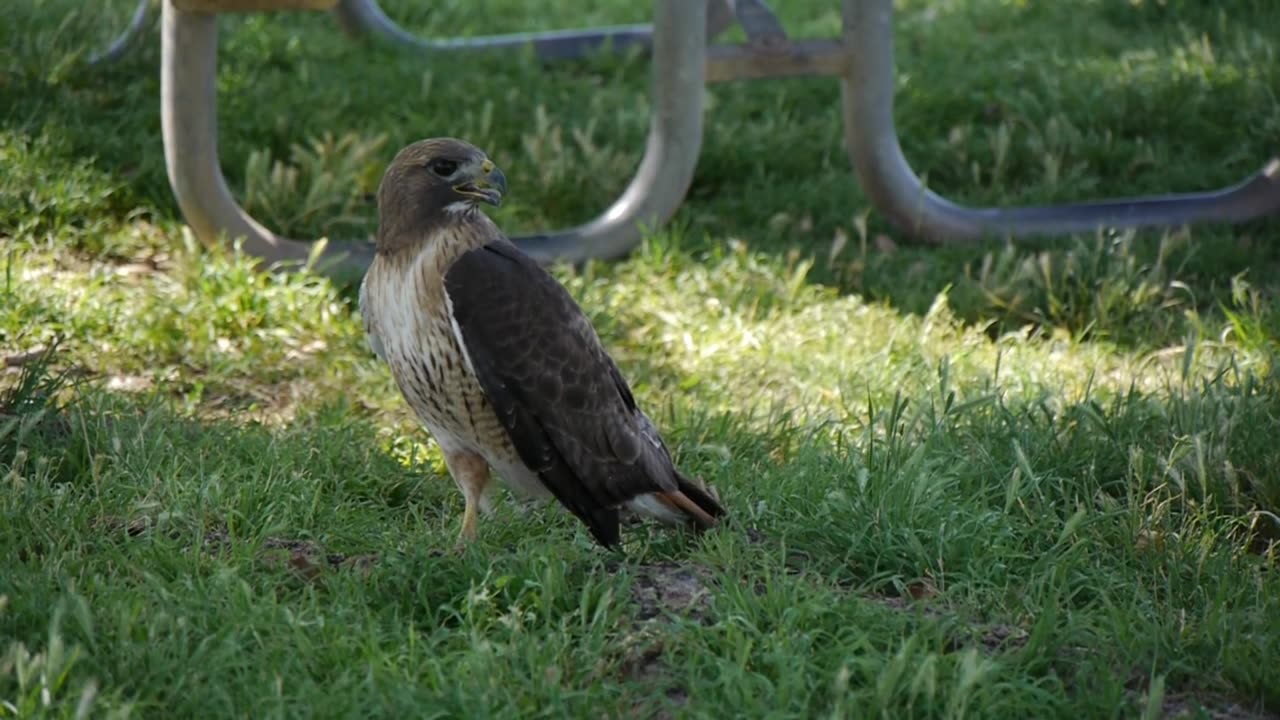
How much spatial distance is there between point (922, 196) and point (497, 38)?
109 inches

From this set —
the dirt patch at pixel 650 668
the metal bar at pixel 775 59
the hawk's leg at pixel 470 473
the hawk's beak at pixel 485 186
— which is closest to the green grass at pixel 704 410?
the dirt patch at pixel 650 668

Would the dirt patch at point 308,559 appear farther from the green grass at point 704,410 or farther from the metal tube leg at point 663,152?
the metal tube leg at point 663,152

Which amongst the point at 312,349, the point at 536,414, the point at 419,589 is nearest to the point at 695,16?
the point at 312,349

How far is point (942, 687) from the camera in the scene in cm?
299

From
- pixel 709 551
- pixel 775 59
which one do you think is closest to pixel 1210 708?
pixel 709 551

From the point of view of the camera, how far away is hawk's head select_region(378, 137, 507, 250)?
380cm

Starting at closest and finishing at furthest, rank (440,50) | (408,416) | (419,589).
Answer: (419,589) < (408,416) < (440,50)

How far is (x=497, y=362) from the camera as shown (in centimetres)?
361

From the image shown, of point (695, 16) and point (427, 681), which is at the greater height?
point (695, 16)

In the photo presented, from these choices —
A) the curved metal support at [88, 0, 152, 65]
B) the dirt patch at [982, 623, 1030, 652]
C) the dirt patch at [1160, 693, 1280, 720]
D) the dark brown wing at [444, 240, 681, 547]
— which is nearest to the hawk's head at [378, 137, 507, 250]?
the dark brown wing at [444, 240, 681, 547]

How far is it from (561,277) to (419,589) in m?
2.65

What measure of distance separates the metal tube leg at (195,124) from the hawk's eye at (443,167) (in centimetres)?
201

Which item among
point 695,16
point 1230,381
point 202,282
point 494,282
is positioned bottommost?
point 1230,381

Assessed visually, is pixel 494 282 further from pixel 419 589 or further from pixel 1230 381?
pixel 1230 381
